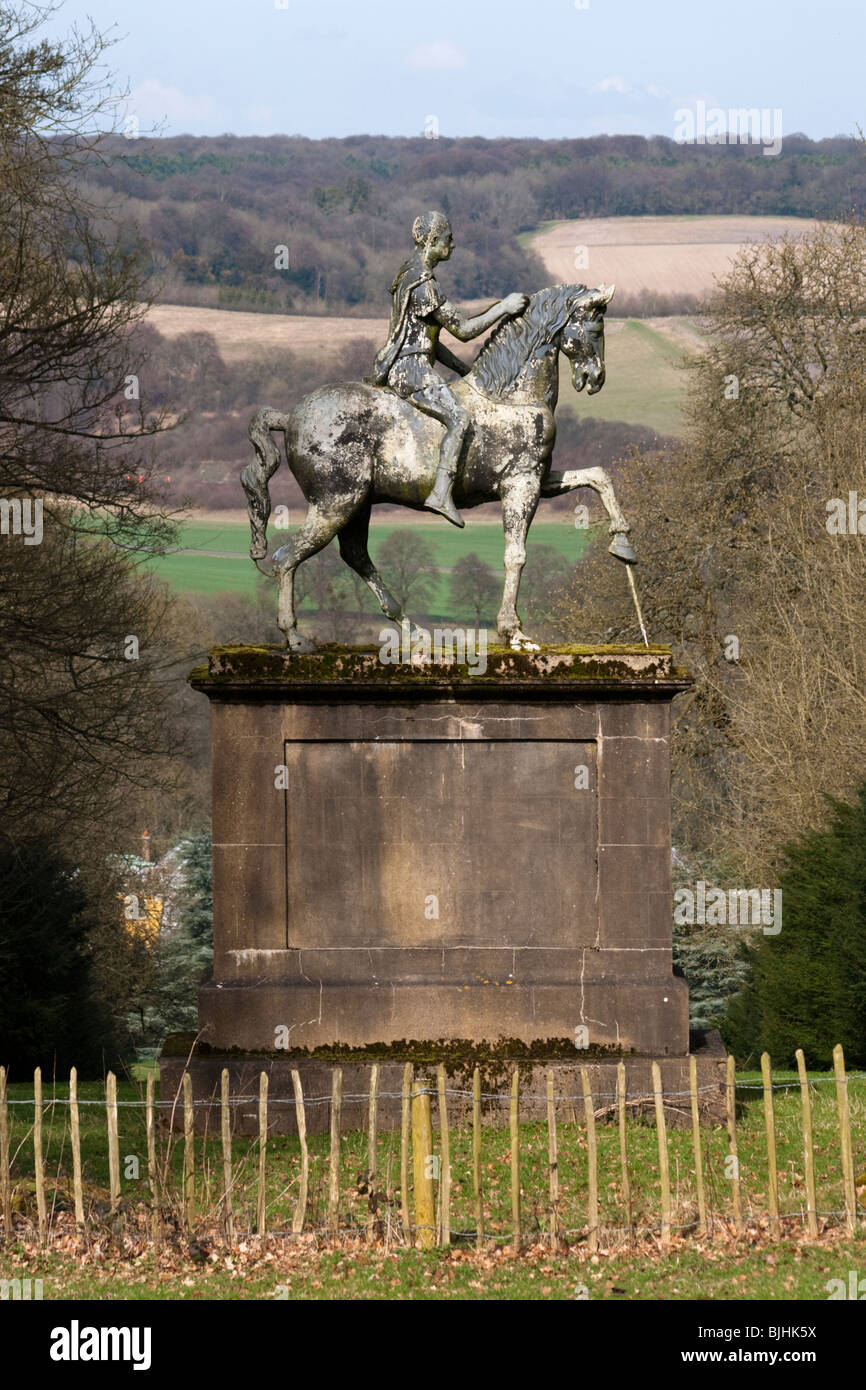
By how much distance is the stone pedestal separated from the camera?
1098cm

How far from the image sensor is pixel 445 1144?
337 inches

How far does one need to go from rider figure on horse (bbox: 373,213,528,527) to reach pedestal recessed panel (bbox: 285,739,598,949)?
6.22ft

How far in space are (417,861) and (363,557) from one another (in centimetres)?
237

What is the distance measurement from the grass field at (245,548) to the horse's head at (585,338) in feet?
158

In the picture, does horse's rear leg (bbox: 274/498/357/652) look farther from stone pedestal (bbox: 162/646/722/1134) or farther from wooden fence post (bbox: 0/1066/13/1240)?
wooden fence post (bbox: 0/1066/13/1240)

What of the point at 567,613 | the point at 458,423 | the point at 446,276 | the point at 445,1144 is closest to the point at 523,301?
the point at 458,423

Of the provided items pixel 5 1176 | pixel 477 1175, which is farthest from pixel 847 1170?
pixel 5 1176

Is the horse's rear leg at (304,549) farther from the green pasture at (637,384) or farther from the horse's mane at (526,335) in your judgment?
the green pasture at (637,384)

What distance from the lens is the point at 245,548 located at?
63812 mm

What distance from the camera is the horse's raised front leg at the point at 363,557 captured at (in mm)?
11695

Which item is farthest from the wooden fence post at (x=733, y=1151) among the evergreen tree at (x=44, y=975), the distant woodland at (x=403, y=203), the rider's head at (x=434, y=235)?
the distant woodland at (x=403, y=203)

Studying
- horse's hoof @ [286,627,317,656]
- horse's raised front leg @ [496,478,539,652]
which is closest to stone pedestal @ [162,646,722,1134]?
horse's hoof @ [286,627,317,656]

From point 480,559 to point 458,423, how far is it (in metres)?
48.9

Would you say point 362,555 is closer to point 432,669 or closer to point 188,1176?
point 432,669
